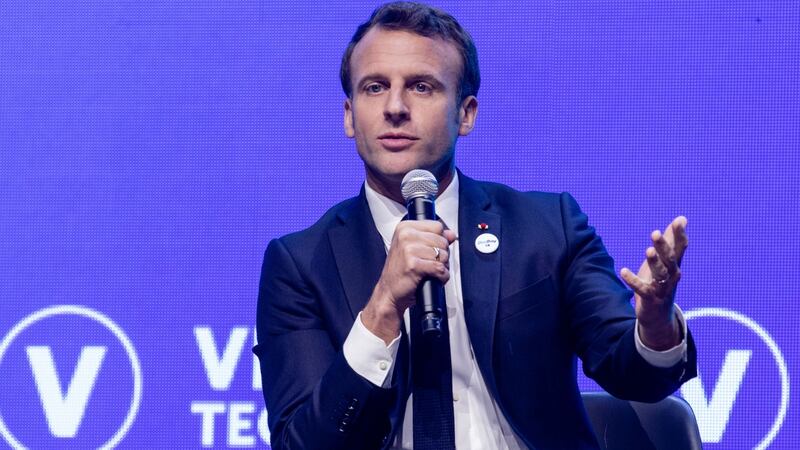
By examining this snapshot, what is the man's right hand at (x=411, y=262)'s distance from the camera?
1804mm

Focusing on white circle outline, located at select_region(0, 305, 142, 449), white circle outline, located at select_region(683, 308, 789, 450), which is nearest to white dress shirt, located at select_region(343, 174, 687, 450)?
white circle outline, located at select_region(683, 308, 789, 450)

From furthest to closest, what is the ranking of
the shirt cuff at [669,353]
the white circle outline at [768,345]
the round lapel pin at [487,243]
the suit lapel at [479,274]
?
the white circle outline at [768,345] → the round lapel pin at [487,243] → the suit lapel at [479,274] → the shirt cuff at [669,353]

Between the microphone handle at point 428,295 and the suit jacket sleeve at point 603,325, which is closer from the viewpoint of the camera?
the microphone handle at point 428,295

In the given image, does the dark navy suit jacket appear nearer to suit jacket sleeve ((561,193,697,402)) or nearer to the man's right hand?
suit jacket sleeve ((561,193,697,402))

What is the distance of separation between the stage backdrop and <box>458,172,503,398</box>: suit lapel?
807mm

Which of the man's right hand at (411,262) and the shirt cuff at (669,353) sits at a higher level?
the man's right hand at (411,262)

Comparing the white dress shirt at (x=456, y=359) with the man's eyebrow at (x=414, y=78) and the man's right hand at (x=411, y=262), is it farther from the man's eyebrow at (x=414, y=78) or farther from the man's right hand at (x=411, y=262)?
the man's eyebrow at (x=414, y=78)

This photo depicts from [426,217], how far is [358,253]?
0.41 metres

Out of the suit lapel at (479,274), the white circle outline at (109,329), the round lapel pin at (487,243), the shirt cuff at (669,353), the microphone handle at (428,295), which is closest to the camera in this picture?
the microphone handle at (428,295)

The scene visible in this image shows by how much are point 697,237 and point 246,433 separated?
137cm

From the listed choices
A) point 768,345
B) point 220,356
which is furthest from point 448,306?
point 768,345

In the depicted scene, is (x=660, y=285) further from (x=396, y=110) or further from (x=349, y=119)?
(x=349, y=119)

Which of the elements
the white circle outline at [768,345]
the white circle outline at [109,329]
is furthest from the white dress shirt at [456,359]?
the white circle outline at [109,329]

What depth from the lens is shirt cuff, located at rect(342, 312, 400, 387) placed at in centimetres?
196
